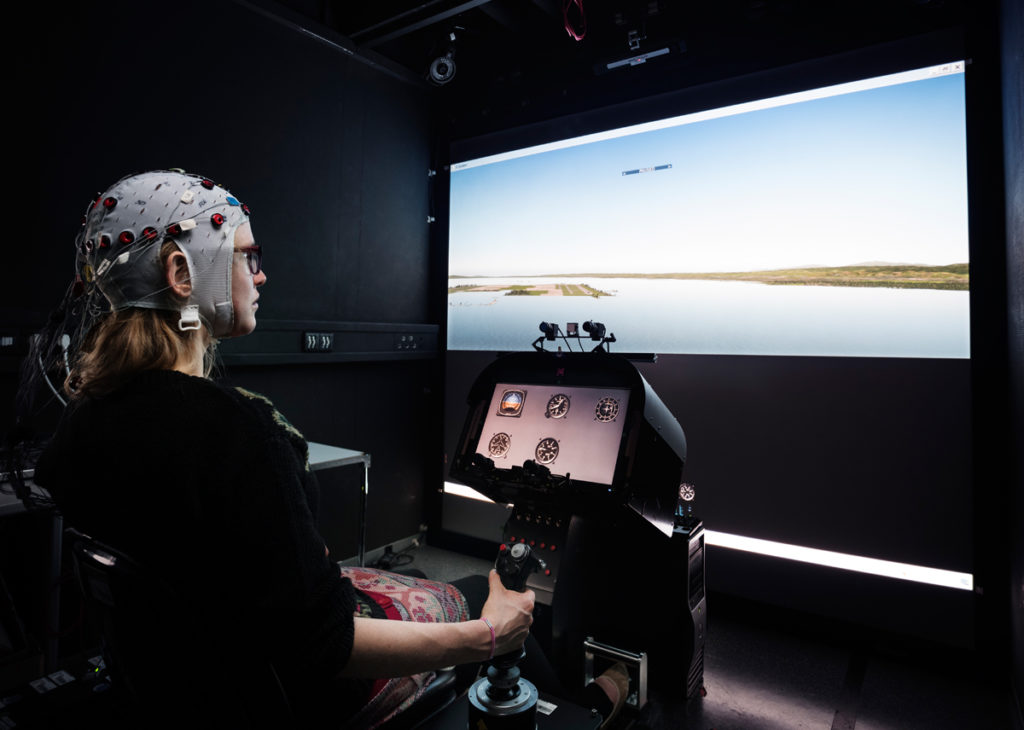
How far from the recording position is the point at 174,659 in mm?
787

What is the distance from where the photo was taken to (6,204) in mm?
1967

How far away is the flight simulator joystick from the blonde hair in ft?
2.40

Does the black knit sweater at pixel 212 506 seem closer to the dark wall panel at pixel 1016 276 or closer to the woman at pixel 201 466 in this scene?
the woman at pixel 201 466

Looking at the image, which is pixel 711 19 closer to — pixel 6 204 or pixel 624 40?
pixel 624 40

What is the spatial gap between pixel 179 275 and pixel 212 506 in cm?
40

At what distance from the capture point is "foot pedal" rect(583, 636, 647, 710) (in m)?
1.87

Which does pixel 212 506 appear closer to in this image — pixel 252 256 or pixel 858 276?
pixel 252 256

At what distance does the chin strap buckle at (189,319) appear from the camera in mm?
906

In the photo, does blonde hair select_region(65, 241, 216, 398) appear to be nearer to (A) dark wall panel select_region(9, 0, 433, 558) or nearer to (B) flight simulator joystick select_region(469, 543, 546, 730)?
(B) flight simulator joystick select_region(469, 543, 546, 730)

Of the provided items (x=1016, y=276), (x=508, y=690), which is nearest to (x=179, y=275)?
(x=508, y=690)

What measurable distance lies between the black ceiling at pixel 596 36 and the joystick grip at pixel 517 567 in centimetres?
239

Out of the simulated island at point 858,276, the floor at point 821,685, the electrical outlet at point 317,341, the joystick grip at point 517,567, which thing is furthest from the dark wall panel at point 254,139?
the floor at point 821,685

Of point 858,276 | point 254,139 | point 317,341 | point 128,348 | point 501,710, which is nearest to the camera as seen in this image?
point 128,348

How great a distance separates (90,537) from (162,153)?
2056 millimetres
